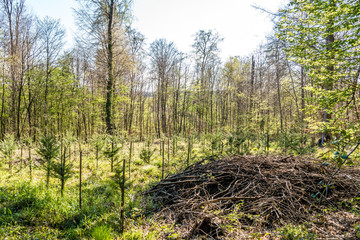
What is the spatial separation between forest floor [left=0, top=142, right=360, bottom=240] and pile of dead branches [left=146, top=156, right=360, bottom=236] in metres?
0.02

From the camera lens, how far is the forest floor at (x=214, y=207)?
2.71m

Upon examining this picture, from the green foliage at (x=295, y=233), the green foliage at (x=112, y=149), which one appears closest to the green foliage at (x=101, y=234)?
the green foliage at (x=295, y=233)

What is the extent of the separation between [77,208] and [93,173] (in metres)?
2.88

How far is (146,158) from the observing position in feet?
24.7

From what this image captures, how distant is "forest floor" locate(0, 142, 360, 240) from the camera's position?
107 inches

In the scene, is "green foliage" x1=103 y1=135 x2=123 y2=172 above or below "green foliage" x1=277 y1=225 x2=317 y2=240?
above

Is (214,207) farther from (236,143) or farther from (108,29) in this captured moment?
(108,29)

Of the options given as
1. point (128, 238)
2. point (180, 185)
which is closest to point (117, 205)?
point (128, 238)

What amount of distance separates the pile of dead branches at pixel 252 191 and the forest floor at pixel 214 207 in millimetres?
16

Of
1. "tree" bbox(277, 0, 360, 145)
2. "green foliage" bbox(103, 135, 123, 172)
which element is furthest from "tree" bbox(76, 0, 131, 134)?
"tree" bbox(277, 0, 360, 145)

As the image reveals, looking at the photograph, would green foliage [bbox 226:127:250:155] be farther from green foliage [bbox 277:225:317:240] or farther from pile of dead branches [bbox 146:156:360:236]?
green foliage [bbox 277:225:317:240]

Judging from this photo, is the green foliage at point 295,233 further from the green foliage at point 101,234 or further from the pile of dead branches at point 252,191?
the green foliage at point 101,234

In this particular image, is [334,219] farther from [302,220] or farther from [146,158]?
[146,158]

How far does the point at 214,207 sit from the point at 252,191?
3.10 feet
